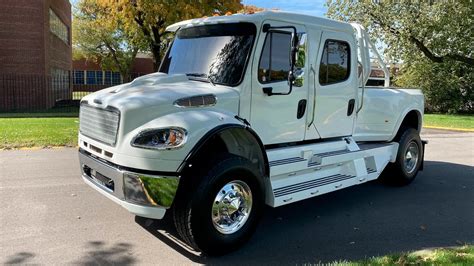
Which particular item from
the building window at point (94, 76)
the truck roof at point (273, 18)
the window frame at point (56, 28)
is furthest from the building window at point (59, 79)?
the building window at point (94, 76)

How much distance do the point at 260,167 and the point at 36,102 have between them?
20.4 meters

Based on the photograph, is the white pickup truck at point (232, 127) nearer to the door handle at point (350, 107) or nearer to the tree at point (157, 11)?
the door handle at point (350, 107)

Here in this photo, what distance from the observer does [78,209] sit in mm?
5578

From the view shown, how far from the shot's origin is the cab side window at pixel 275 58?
4938 mm

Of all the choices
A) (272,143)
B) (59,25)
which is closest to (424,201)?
(272,143)

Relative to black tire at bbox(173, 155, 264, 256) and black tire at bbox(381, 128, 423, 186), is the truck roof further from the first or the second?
black tire at bbox(381, 128, 423, 186)

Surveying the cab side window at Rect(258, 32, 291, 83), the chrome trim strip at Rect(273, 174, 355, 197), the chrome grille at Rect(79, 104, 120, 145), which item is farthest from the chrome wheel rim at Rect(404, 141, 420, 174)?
the chrome grille at Rect(79, 104, 120, 145)

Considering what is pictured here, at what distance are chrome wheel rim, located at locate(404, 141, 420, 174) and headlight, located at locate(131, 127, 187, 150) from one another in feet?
16.8

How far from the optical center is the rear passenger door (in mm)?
5719

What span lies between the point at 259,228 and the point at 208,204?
4.27 ft

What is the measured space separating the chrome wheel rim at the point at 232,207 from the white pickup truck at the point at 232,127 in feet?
0.04

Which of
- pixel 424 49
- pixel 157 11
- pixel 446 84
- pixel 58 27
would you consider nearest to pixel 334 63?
pixel 157 11

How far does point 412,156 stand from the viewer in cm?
774

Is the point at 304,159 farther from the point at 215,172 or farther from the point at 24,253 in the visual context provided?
the point at 24,253
